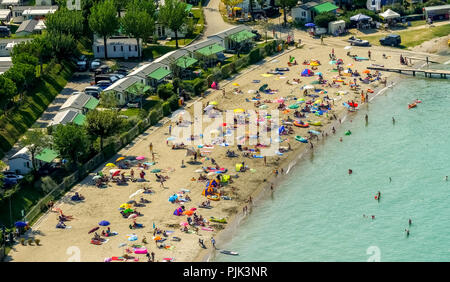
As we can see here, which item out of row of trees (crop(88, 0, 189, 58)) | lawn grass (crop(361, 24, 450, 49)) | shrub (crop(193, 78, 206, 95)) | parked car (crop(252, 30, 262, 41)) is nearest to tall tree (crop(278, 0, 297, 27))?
parked car (crop(252, 30, 262, 41))

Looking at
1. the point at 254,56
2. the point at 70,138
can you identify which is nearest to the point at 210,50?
the point at 254,56

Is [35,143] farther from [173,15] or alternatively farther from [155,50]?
[173,15]

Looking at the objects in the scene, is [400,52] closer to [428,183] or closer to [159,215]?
[428,183]

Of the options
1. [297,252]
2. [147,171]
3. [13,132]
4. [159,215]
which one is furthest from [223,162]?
[13,132]

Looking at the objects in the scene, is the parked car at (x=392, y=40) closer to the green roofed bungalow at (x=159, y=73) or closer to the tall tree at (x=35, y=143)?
the green roofed bungalow at (x=159, y=73)

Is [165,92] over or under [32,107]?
over

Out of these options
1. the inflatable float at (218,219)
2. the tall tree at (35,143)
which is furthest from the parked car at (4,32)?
the inflatable float at (218,219)
